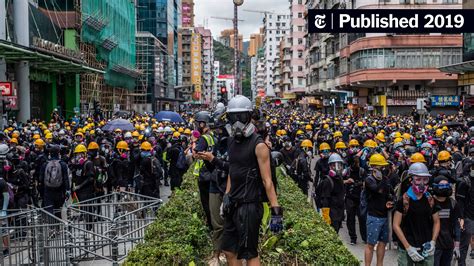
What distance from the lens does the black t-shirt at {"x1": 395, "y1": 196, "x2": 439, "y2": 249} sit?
641 cm

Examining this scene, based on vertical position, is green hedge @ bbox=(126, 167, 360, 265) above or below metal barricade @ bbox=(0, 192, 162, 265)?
above

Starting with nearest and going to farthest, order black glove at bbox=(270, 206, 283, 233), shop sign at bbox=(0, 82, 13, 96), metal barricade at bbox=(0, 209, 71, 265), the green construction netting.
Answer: black glove at bbox=(270, 206, 283, 233), metal barricade at bbox=(0, 209, 71, 265), shop sign at bbox=(0, 82, 13, 96), the green construction netting

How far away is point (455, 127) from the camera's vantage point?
84.4 feet

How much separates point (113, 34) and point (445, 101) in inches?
1286

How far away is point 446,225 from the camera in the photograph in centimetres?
711

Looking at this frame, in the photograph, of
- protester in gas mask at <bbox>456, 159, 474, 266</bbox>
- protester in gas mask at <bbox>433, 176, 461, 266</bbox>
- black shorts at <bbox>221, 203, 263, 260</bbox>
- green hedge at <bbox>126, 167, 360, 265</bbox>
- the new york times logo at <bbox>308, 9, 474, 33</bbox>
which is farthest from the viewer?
the new york times logo at <bbox>308, 9, 474, 33</bbox>

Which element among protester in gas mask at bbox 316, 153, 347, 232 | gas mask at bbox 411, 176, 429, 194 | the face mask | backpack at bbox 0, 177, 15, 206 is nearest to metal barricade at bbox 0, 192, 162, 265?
backpack at bbox 0, 177, 15, 206

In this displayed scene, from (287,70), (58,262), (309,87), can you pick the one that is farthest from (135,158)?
(287,70)

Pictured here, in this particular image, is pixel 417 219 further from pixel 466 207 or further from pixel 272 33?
pixel 272 33

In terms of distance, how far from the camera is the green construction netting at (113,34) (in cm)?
4794

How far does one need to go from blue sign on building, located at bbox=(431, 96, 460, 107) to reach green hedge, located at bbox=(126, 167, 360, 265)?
139ft

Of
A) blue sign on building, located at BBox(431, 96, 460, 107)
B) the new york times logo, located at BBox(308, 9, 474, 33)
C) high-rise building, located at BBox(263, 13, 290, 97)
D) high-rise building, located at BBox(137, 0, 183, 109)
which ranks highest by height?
high-rise building, located at BBox(263, 13, 290, 97)

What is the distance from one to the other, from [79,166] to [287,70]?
11332cm

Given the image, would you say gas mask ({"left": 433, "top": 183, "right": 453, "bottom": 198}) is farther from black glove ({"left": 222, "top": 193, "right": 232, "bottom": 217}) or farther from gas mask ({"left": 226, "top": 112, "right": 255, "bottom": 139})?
black glove ({"left": 222, "top": 193, "right": 232, "bottom": 217})
